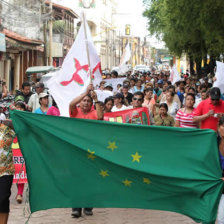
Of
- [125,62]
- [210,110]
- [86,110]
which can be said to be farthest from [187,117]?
[125,62]

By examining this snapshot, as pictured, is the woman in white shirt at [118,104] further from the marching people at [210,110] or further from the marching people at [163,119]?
the marching people at [210,110]

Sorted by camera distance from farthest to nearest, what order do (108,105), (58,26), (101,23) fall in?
(101,23)
(58,26)
(108,105)

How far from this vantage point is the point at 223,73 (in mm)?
11711

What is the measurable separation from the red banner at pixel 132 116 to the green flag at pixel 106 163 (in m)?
3.59

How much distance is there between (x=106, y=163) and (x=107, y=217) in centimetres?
165

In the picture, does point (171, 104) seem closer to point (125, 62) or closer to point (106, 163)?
point (106, 163)

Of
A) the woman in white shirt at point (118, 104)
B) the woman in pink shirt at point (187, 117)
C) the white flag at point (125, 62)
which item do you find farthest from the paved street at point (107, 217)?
the white flag at point (125, 62)

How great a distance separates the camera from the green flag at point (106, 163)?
5898 mm

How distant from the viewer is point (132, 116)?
9.88m

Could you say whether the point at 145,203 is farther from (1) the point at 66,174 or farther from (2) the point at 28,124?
(2) the point at 28,124

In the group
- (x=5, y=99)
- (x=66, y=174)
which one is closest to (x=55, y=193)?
(x=66, y=174)

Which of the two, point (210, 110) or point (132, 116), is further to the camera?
point (132, 116)

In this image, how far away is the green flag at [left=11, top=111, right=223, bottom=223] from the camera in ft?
19.4

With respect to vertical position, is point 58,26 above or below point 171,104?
above
